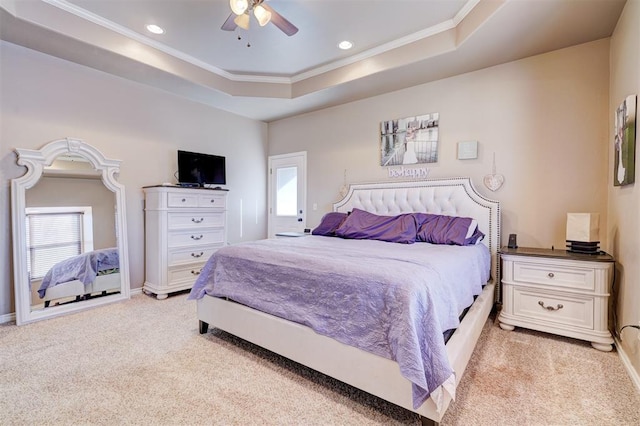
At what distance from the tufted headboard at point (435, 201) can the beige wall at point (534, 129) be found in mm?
165

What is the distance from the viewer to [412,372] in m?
1.38

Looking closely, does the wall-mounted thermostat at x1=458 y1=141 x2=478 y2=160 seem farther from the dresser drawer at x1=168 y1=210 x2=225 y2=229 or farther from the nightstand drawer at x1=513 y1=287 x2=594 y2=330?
the dresser drawer at x1=168 y1=210 x2=225 y2=229

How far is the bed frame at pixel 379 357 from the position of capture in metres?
1.54

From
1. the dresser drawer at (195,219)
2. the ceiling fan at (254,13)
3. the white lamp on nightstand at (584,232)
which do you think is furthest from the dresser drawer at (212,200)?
the white lamp on nightstand at (584,232)

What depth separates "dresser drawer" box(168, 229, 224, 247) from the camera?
3.79m

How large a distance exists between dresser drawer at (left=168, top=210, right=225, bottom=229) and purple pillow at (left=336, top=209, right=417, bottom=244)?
6.17 feet

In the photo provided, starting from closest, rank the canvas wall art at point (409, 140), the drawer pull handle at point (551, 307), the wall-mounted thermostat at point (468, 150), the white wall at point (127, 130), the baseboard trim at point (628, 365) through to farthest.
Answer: the baseboard trim at point (628, 365) < the drawer pull handle at point (551, 307) < the white wall at point (127, 130) < the wall-mounted thermostat at point (468, 150) < the canvas wall art at point (409, 140)

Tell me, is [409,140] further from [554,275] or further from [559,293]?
[559,293]

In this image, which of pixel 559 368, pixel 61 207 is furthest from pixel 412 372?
pixel 61 207

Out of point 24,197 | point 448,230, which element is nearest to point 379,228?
point 448,230

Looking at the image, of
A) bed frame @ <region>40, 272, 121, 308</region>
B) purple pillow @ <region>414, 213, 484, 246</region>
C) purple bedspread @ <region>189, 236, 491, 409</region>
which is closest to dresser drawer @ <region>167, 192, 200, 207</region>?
bed frame @ <region>40, 272, 121, 308</region>

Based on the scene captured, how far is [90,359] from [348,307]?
205 cm

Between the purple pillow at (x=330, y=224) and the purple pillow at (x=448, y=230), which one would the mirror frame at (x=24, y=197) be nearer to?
the purple pillow at (x=330, y=224)

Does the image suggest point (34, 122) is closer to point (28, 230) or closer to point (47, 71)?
point (47, 71)
